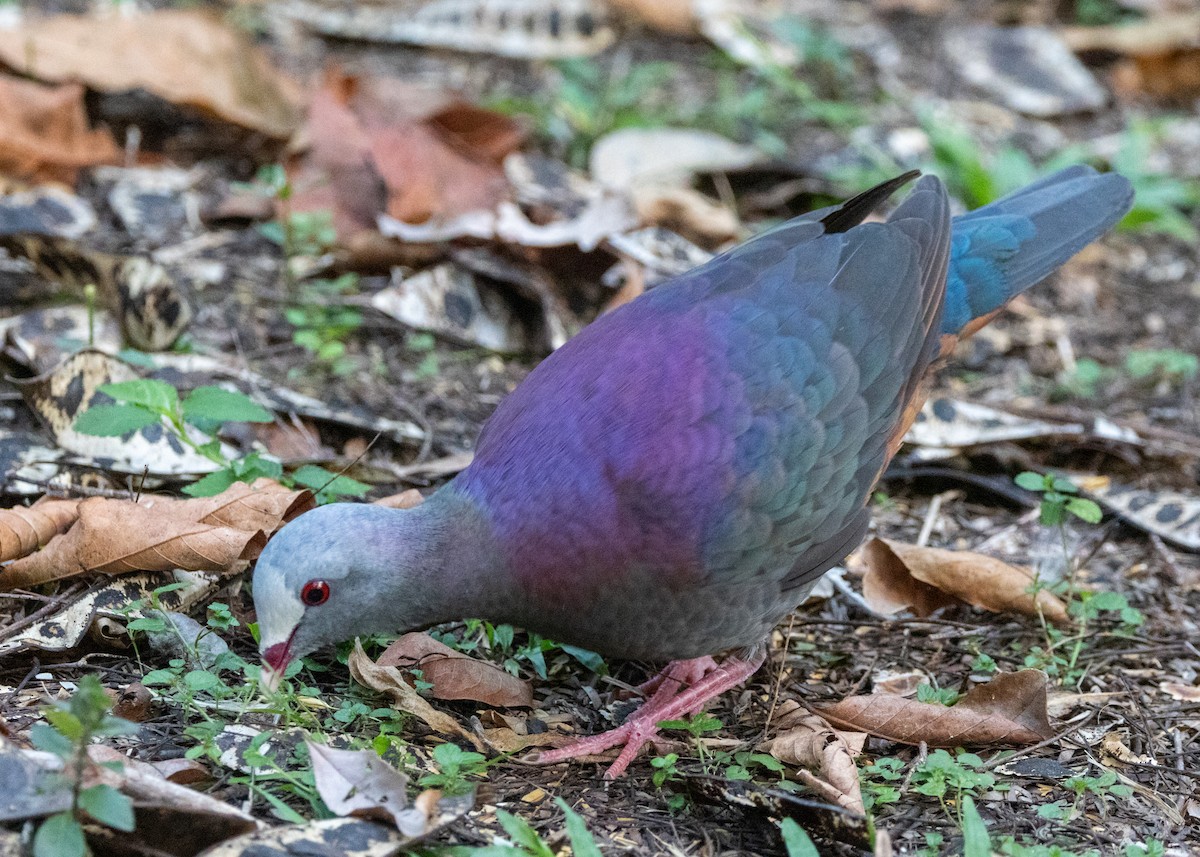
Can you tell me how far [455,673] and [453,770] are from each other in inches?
17.4

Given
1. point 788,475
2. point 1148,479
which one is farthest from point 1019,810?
point 1148,479

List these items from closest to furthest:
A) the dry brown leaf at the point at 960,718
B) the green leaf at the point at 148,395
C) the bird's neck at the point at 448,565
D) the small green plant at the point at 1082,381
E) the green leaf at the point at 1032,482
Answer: the bird's neck at the point at 448,565 → the dry brown leaf at the point at 960,718 → the green leaf at the point at 148,395 → the green leaf at the point at 1032,482 → the small green plant at the point at 1082,381

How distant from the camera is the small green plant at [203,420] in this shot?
3.13 m

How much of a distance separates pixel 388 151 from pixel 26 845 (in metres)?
3.43

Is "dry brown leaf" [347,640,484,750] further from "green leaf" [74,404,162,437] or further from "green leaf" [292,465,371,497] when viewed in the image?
"green leaf" [74,404,162,437]

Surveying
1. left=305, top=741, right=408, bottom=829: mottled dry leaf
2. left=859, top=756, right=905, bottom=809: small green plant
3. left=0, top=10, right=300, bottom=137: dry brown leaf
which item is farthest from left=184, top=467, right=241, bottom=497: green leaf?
left=0, top=10, right=300, bottom=137: dry brown leaf

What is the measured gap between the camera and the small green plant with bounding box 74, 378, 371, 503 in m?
3.13

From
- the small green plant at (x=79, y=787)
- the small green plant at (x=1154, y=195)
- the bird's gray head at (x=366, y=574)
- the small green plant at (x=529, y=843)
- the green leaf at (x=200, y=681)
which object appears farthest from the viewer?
the small green plant at (x=1154, y=195)

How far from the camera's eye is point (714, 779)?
2.79 meters

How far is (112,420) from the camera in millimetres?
3127

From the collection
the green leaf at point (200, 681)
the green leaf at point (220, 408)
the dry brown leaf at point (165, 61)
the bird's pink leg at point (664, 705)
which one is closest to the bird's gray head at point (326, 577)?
the green leaf at point (200, 681)

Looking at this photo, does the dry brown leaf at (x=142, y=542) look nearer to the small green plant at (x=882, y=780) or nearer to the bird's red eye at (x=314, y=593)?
the bird's red eye at (x=314, y=593)

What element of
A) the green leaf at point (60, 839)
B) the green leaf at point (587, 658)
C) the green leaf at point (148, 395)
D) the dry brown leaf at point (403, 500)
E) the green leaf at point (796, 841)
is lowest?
the green leaf at point (587, 658)

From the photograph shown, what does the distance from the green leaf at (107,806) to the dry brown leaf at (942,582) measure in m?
2.13
